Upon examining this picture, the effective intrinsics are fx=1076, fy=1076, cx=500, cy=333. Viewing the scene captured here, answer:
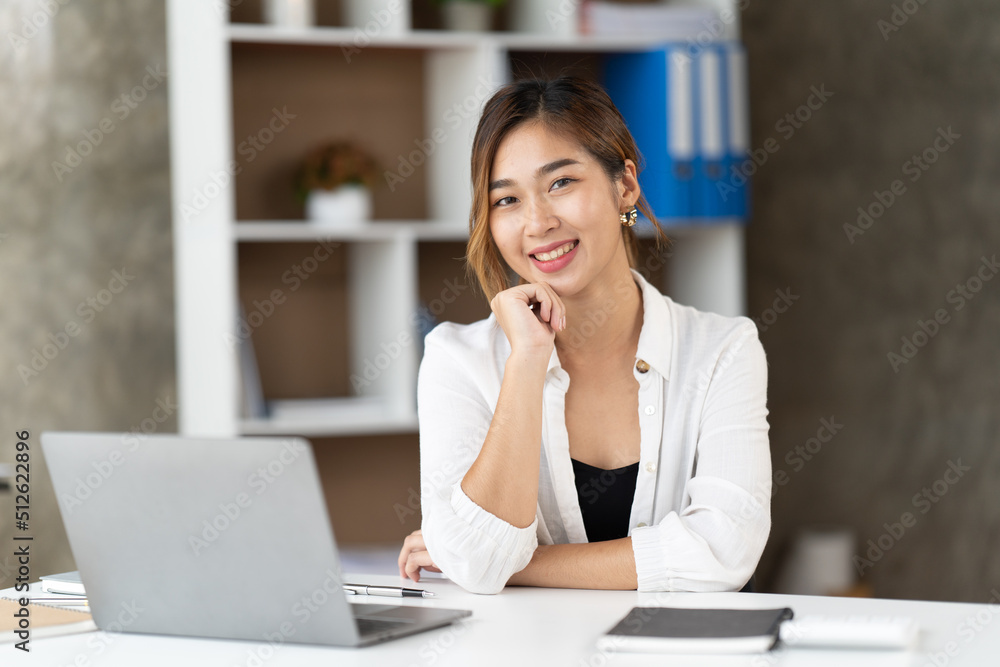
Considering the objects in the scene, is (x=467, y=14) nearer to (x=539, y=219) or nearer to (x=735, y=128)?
(x=735, y=128)

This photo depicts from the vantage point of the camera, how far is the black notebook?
107cm

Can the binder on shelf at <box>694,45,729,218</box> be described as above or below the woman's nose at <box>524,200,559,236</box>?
above

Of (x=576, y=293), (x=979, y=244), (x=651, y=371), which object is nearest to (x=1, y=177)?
(x=576, y=293)

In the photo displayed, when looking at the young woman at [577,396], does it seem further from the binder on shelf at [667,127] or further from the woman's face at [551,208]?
the binder on shelf at [667,127]

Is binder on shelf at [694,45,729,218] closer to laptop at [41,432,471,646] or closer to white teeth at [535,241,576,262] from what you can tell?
white teeth at [535,241,576,262]

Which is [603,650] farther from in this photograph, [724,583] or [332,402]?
[332,402]

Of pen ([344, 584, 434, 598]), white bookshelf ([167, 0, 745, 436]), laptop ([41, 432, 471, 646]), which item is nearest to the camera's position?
laptop ([41, 432, 471, 646])

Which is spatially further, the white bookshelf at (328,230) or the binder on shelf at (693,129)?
the binder on shelf at (693,129)

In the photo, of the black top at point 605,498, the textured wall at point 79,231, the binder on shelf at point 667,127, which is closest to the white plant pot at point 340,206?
the textured wall at point 79,231

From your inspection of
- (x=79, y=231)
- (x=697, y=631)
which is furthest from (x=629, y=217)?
(x=79, y=231)

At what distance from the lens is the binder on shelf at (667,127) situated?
2.95 m

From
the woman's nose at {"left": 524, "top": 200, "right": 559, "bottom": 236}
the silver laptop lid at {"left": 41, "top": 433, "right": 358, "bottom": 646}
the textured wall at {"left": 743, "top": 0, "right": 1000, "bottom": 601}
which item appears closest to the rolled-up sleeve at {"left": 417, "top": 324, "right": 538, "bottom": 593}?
the woman's nose at {"left": 524, "top": 200, "right": 559, "bottom": 236}

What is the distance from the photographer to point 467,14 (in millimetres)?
2938

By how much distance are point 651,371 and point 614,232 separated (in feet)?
0.84
